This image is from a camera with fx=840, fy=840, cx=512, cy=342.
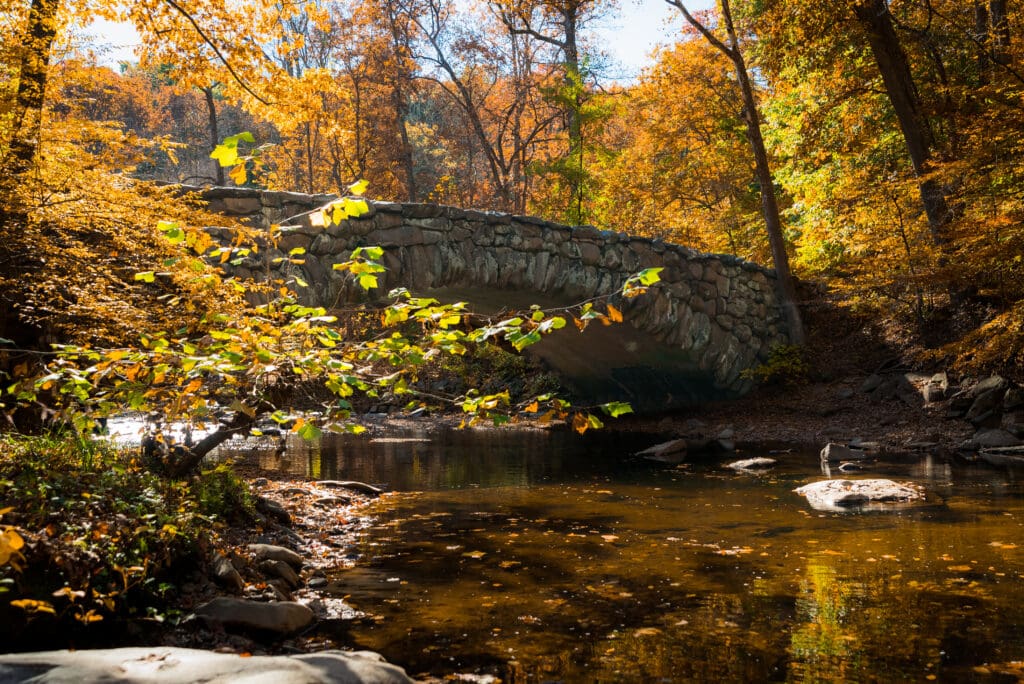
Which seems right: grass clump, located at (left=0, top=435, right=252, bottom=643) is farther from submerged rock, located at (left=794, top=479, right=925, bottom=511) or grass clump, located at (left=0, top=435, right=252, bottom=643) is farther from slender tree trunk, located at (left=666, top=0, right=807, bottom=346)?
slender tree trunk, located at (left=666, top=0, right=807, bottom=346)

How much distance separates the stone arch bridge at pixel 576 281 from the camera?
8.83 metres

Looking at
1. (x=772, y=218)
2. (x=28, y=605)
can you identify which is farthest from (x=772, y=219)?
(x=28, y=605)

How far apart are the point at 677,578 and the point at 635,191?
14.2 metres

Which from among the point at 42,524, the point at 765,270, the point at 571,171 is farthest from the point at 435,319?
the point at 571,171

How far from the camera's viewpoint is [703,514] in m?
A: 6.55

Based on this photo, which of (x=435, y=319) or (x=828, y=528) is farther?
(x=828, y=528)

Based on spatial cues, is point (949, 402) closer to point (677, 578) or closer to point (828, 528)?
point (828, 528)

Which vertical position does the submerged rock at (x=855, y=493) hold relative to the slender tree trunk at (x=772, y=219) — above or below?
below

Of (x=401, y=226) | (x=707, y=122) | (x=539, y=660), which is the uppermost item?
(x=707, y=122)

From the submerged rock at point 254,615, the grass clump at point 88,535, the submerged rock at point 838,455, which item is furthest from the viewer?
the submerged rock at point 838,455

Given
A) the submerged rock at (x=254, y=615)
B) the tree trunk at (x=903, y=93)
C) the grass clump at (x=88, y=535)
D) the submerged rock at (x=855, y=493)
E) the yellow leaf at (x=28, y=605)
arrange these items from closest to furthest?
the yellow leaf at (x=28, y=605), the grass clump at (x=88, y=535), the submerged rock at (x=254, y=615), the submerged rock at (x=855, y=493), the tree trunk at (x=903, y=93)

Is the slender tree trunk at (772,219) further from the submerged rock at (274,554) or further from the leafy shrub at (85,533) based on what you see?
the leafy shrub at (85,533)

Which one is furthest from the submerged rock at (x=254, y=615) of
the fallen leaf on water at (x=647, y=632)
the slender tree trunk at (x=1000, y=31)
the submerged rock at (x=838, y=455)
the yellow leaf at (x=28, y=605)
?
the slender tree trunk at (x=1000, y=31)

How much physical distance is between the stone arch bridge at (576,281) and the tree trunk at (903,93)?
3.46 meters
